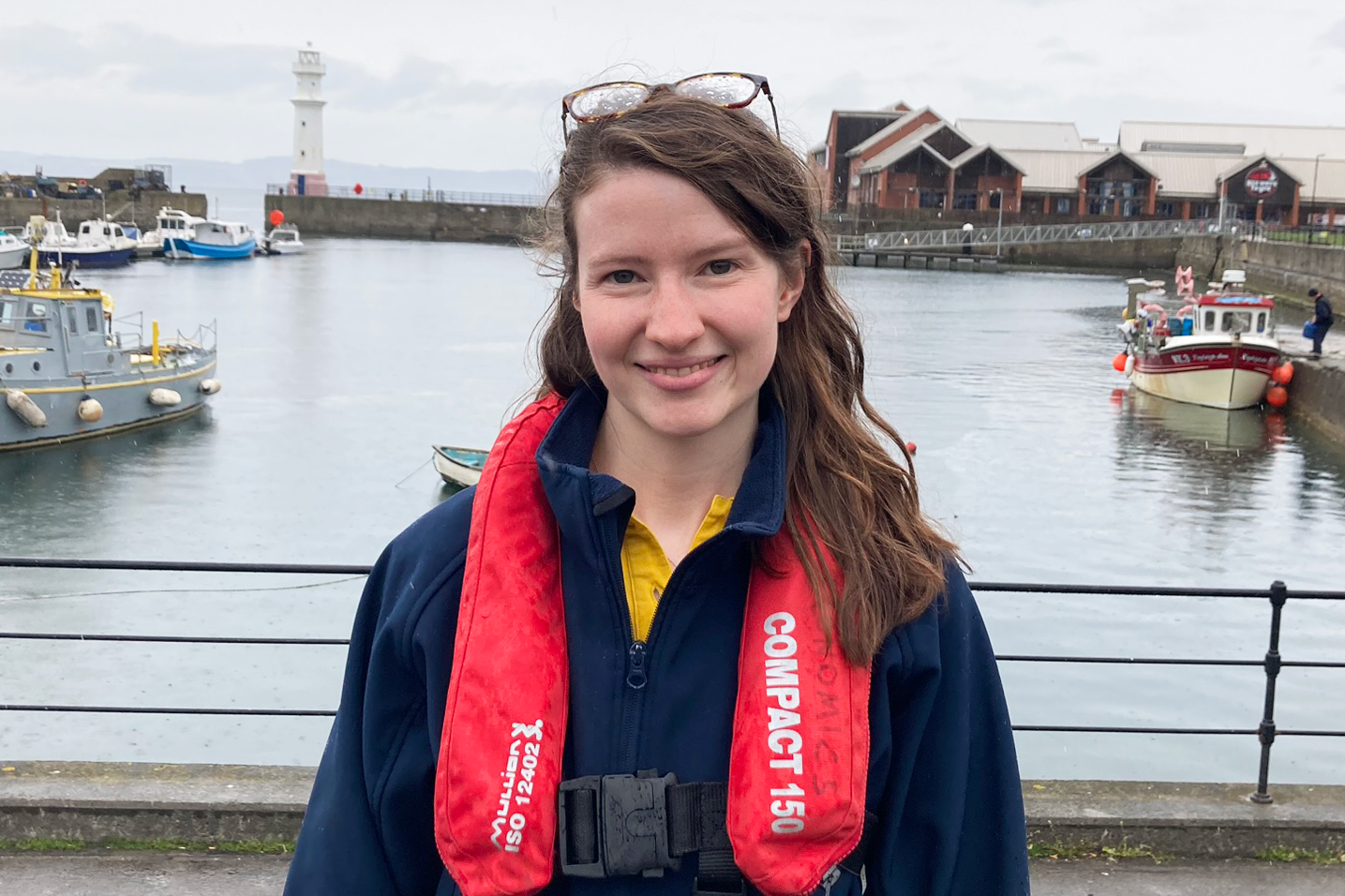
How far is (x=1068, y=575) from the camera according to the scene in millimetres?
20562

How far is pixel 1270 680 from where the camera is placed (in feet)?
16.0

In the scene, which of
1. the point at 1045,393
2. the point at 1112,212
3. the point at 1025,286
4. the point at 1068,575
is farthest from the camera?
the point at 1112,212

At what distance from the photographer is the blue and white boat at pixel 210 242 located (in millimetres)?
80938

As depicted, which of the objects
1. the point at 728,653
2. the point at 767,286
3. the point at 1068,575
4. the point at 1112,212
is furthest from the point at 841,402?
the point at 1112,212

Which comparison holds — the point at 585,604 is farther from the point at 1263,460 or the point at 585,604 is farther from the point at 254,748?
the point at 1263,460

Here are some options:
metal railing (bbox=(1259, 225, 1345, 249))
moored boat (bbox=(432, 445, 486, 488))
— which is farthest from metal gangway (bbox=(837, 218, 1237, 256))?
moored boat (bbox=(432, 445, 486, 488))

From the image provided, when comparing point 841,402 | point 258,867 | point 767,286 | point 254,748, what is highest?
point 767,286

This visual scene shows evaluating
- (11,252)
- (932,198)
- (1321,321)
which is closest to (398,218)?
(932,198)

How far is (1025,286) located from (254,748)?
64.3 meters

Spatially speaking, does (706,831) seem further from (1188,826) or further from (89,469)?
(89,469)

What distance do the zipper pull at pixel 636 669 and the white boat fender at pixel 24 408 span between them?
28819 mm

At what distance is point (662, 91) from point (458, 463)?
21.6 m

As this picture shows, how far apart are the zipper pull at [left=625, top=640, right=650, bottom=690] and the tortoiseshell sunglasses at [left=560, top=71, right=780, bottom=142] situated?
712 mm

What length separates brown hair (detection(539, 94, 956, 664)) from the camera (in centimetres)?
182
